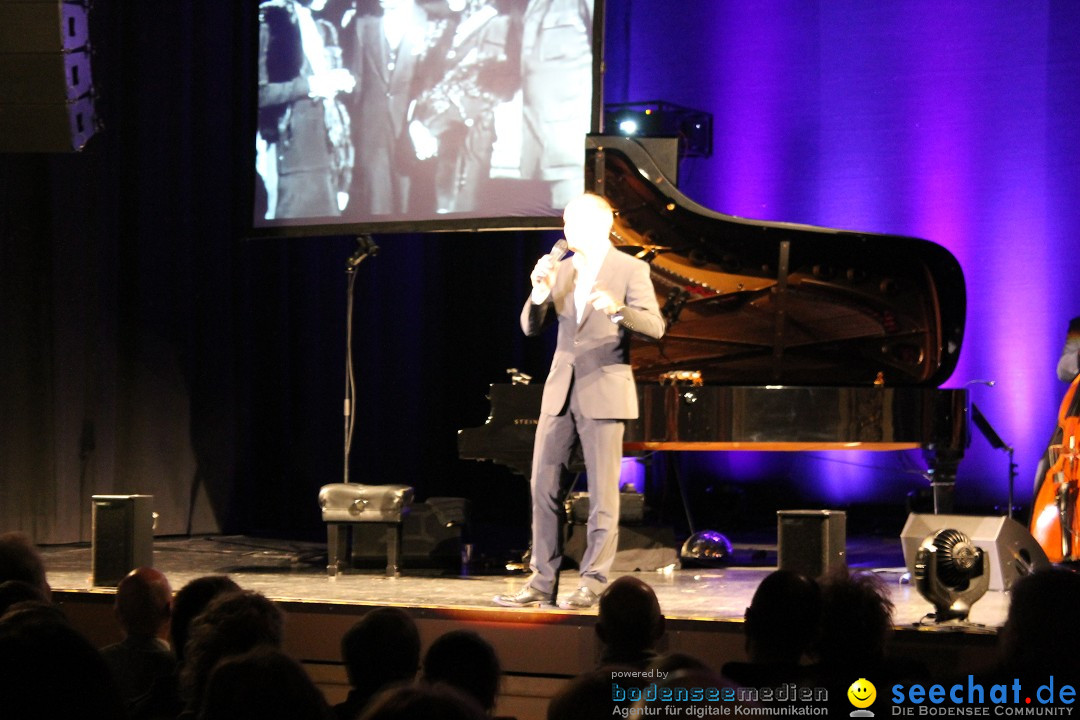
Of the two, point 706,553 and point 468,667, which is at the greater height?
point 468,667

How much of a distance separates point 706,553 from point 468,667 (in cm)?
457

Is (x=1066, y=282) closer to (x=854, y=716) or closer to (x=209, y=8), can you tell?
(x=209, y=8)

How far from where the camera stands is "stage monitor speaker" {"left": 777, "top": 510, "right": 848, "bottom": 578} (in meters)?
5.04

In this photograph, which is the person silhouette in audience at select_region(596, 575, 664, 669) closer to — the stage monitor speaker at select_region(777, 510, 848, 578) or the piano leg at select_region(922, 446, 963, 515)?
the stage monitor speaker at select_region(777, 510, 848, 578)

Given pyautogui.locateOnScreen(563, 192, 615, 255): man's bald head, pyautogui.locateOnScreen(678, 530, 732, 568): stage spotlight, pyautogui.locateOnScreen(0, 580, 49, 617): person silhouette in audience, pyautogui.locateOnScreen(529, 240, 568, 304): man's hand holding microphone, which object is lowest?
pyautogui.locateOnScreen(678, 530, 732, 568): stage spotlight

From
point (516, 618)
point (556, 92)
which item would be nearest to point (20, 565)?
point (516, 618)

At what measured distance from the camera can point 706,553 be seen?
692 cm

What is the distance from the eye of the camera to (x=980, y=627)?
14.3 feet

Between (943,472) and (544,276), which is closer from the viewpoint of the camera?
(544,276)

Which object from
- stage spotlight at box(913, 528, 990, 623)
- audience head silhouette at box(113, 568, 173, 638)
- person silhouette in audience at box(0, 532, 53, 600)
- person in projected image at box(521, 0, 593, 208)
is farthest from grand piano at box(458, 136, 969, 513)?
audience head silhouette at box(113, 568, 173, 638)

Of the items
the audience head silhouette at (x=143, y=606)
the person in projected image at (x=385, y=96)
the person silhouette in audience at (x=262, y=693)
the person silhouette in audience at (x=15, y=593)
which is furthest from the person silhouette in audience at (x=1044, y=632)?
the person in projected image at (x=385, y=96)

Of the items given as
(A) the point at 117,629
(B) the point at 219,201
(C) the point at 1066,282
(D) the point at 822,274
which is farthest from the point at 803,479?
(A) the point at 117,629

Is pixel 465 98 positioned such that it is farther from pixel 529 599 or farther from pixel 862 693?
pixel 862 693

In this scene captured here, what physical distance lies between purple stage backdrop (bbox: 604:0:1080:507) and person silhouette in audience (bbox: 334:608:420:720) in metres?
6.88
